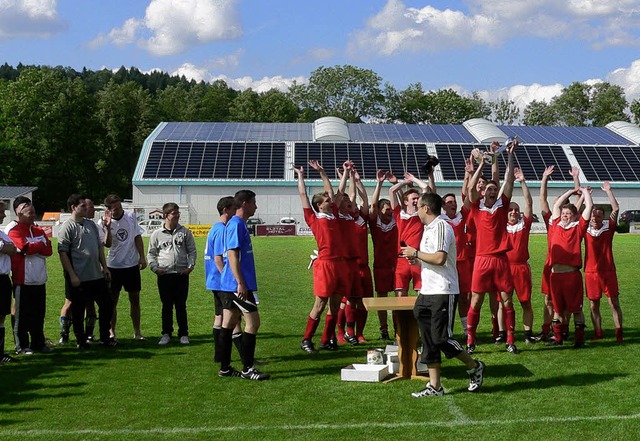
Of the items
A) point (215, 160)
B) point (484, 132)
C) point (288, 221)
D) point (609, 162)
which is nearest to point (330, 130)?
point (215, 160)

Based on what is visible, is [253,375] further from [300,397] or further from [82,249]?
[82,249]

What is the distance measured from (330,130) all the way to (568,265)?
156ft

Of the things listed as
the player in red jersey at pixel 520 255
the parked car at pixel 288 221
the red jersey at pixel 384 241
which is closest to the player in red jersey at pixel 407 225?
the red jersey at pixel 384 241

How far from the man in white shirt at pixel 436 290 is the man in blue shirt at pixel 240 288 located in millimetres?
1861

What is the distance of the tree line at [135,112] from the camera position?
7150cm

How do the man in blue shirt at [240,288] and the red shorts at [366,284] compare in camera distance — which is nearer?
the man in blue shirt at [240,288]

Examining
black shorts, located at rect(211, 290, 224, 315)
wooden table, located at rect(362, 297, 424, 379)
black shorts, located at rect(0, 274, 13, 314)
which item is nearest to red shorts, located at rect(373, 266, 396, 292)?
wooden table, located at rect(362, 297, 424, 379)

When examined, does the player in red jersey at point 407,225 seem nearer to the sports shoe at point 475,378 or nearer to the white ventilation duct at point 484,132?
the sports shoe at point 475,378

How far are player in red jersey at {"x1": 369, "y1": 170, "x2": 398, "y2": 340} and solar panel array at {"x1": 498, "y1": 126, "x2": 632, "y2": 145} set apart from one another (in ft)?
153

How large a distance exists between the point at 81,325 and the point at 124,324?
2.39m

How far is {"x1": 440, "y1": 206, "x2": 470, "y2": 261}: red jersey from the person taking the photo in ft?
33.1

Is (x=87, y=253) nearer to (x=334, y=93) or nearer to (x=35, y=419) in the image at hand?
(x=35, y=419)

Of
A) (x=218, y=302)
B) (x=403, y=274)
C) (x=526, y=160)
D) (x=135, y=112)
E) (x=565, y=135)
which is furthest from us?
(x=135, y=112)

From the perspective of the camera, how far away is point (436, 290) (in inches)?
297
